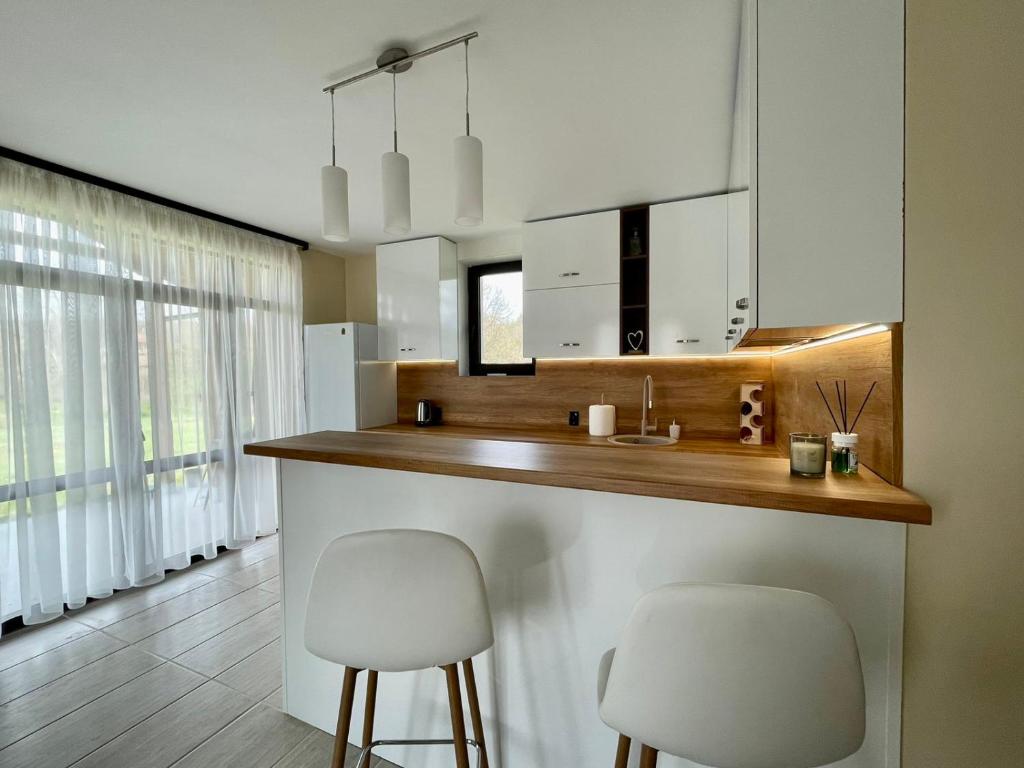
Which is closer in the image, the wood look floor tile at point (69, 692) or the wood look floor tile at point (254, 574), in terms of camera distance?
the wood look floor tile at point (69, 692)

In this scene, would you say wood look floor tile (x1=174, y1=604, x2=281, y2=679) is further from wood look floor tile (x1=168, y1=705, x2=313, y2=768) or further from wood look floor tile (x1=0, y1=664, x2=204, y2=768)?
wood look floor tile (x1=168, y1=705, x2=313, y2=768)

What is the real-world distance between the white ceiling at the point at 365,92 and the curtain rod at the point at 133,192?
9 centimetres

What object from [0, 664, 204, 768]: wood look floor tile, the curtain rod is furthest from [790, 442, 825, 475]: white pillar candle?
the curtain rod

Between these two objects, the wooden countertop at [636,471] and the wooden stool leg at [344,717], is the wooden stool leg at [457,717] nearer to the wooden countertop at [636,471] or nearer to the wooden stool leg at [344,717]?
the wooden stool leg at [344,717]

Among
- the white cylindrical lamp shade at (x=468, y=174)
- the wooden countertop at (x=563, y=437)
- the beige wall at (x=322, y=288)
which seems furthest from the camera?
the beige wall at (x=322, y=288)

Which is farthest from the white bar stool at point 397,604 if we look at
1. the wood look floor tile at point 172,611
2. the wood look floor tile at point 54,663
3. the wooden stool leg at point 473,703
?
the wood look floor tile at point 172,611

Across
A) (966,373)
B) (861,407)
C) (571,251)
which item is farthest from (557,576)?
(571,251)

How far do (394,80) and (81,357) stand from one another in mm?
2311

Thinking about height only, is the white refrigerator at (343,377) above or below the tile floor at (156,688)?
above

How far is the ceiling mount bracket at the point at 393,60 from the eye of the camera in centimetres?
152

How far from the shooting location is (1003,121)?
0.85m

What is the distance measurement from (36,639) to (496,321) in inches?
128

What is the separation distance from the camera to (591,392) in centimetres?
335

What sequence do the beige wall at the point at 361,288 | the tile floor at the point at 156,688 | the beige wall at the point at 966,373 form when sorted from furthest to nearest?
the beige wall at the point at 361,288, the tile floor at the point at 156,688, the beige wall at the point at 966,373
